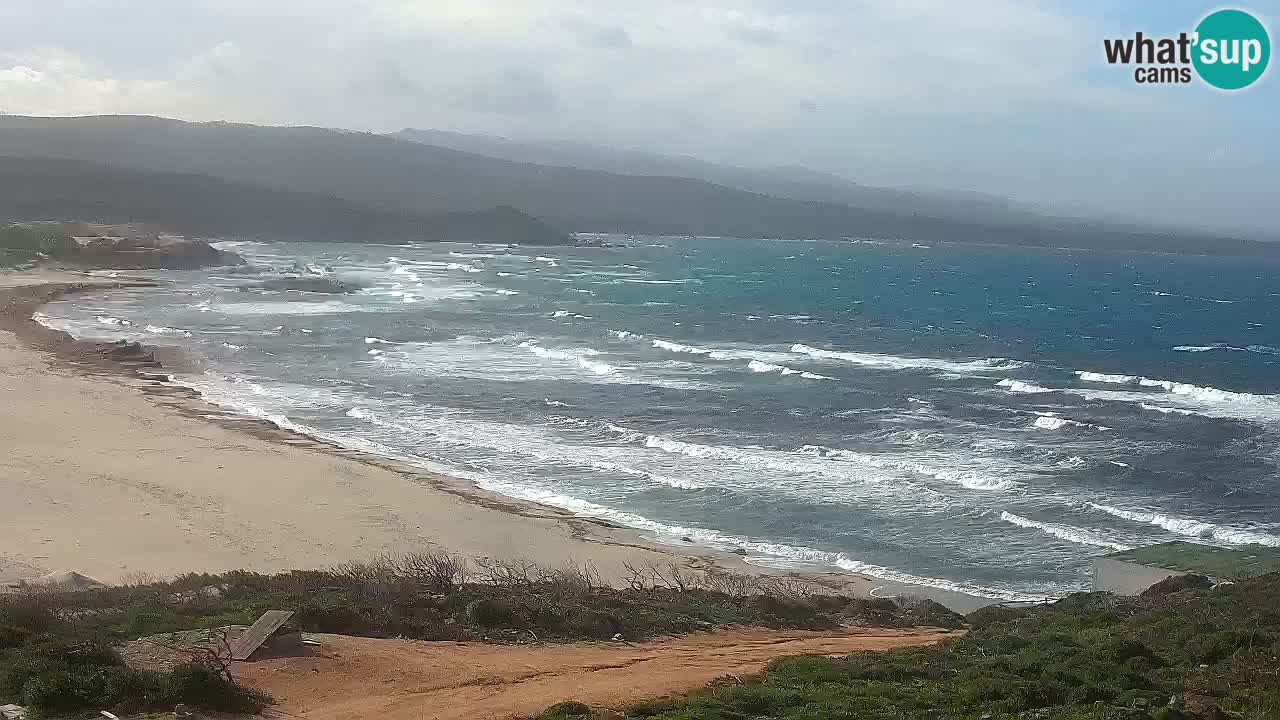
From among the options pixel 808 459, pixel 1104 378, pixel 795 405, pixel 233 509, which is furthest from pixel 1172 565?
pixel 1104 378

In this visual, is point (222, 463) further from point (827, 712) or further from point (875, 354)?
point (875, 354)

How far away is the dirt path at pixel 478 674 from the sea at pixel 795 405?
9513 mm

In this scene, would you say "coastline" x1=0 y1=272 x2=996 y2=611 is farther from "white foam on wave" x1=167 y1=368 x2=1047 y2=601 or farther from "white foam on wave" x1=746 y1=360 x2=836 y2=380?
"white foam on wave" x1=746 y1=360 x2=836 y2=380

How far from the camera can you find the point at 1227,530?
85.3ft

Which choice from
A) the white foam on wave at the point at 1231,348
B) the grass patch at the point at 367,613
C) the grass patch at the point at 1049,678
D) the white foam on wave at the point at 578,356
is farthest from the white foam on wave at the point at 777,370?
the grass patch at the point at 1049,678

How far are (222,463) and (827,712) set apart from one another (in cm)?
2307

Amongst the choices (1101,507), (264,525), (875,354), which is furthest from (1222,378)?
(264,525)

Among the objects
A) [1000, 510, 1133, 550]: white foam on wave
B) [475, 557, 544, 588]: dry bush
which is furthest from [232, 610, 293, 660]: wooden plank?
[1000, 510, 1133, 550]: white foam on wave

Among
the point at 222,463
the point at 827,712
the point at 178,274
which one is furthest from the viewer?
the point at 178,274

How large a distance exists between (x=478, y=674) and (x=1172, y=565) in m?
15.4

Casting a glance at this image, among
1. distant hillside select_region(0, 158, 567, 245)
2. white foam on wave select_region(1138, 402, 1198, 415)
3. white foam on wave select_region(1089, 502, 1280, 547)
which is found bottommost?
white foam on wave select_region(1089, 502, 1280, 547)

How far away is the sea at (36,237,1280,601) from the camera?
86.3 ft

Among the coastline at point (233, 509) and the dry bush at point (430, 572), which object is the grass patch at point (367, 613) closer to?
the dry bush at point (430, 572)

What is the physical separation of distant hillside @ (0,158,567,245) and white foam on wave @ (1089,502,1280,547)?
118m
